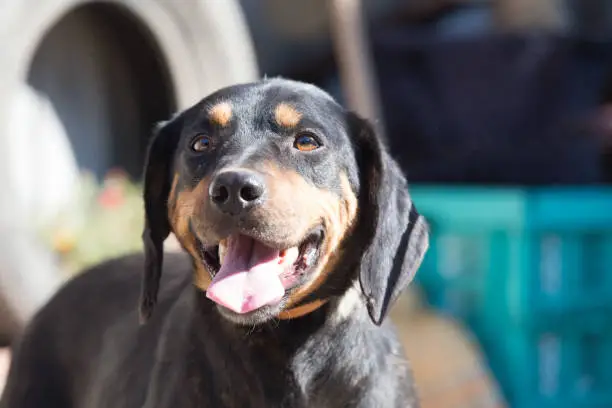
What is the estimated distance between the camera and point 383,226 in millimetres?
2469

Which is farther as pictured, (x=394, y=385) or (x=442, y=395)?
(x=442, y=395)

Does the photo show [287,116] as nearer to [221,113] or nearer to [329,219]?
[221,113]

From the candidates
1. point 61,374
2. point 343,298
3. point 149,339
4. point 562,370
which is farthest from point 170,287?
point 562,370

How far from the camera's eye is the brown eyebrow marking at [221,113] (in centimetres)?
247

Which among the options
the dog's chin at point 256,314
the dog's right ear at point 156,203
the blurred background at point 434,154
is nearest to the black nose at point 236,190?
the dog's chin at point 256,314

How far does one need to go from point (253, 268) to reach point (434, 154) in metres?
4.46

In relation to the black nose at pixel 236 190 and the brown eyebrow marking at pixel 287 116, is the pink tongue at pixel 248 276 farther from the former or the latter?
the brown eyebrow marking at pixel 287 116

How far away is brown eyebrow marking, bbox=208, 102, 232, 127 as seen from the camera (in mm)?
2475

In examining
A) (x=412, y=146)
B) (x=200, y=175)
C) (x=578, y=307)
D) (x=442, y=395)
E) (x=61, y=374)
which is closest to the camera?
(x=200, y=175)

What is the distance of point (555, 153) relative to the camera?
607cm

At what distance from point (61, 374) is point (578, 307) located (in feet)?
8.85

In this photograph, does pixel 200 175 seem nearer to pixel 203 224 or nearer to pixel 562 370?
pixel 203 224

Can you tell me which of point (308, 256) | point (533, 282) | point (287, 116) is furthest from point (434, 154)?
point (308, 256)

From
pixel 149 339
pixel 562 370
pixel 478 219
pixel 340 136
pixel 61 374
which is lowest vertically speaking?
pixel 562 370
